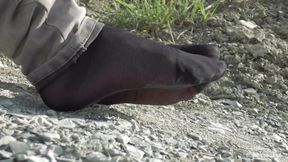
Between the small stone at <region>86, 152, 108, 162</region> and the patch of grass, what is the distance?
3.94 feet

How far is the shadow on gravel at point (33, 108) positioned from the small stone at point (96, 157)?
309 mm

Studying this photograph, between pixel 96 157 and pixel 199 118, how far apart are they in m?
0.68

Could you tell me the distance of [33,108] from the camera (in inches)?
68.6

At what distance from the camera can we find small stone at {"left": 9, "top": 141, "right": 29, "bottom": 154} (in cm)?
135

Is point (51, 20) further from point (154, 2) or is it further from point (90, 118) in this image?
point (154, 2)

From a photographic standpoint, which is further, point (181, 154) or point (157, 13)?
point (157, 13)

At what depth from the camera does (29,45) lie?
1685mm

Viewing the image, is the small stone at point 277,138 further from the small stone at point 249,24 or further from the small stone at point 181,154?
the small stone at point 249,24

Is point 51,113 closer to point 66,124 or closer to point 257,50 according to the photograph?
point 66,124

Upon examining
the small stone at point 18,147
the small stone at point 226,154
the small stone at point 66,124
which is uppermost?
the small stone at point 18,147

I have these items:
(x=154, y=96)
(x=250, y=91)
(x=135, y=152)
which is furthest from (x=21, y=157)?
(x=250, y=91)

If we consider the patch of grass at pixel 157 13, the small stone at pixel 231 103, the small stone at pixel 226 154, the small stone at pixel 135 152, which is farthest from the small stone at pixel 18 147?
the patch of grass at pixel 157 13

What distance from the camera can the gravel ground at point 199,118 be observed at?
1.45 meters

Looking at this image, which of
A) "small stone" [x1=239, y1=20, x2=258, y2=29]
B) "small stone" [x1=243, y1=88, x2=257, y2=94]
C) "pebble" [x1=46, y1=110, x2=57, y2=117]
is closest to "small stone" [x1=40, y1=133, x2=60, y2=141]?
"pebble" [x1=46, y1=110, x2=57, y2=117]
